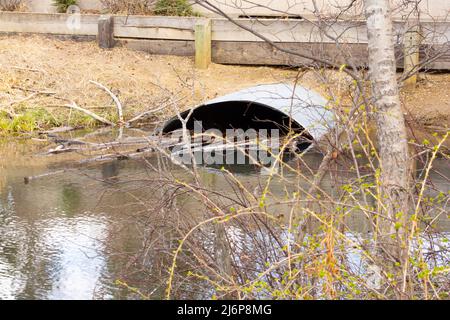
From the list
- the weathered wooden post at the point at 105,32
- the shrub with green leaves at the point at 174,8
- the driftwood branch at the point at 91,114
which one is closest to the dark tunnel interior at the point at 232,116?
the driftwood branch at the point at 91,114

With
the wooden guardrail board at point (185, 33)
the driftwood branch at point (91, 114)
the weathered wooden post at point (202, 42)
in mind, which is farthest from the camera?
the weathered wooden post at point (202, 42)

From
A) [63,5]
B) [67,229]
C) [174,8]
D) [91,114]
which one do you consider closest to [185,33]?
[174,8]

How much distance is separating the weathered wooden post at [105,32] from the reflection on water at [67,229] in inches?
205

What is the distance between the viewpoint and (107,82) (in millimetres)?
15727

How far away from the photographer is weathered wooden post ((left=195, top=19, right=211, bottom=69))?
54.1ft

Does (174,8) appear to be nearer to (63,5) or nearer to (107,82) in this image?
(63,5)

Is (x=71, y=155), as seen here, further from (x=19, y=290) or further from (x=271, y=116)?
(x=19, y=290)

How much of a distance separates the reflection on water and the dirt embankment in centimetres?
232

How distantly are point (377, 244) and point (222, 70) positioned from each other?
1115 centimetres

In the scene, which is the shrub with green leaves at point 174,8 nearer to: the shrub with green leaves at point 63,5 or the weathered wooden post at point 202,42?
the weathered wooden post at point 202,42

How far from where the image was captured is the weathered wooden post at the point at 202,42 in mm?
16500

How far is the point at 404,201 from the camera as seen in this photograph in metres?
5.98

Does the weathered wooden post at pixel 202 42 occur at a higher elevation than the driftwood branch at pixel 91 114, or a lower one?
higher

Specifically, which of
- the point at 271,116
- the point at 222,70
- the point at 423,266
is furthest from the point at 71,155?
the point at 423,266
